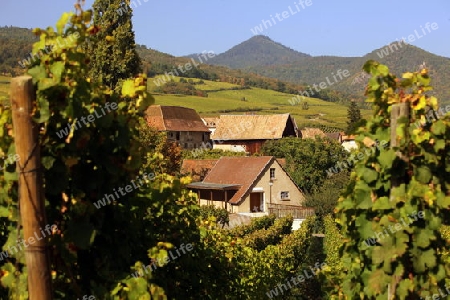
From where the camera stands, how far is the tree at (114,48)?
34.0 m

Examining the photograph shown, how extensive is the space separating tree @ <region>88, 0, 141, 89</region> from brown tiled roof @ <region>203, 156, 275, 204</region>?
13.0m

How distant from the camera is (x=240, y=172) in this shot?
4509 centimetres

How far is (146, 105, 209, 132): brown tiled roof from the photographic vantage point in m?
68.7

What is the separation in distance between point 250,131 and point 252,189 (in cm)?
3293

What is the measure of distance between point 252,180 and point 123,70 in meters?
14.3

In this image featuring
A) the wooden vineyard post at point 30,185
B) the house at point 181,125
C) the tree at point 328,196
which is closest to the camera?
the wooden vineyard post at point 30,185

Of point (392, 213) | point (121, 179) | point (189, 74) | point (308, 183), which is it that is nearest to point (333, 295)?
point (392, 213)

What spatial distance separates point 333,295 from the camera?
253 inches

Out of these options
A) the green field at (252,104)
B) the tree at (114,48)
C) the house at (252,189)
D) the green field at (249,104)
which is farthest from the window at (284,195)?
the green field at (252,104)

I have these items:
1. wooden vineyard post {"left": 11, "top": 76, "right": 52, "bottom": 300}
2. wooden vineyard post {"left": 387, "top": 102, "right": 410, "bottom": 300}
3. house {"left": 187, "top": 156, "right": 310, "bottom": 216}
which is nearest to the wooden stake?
wooden vineyard post {"left": 387, "top": 102, "right": 410, "bottom": 300}

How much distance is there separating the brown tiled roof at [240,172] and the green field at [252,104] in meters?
62.6

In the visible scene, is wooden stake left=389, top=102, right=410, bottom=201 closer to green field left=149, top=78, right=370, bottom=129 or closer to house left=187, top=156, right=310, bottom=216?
house left=187, top=156, right=310, bottom=216

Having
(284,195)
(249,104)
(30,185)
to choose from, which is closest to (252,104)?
(249,104)

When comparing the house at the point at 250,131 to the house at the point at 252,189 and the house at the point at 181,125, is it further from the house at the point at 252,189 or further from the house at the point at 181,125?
the house at the point at 252,189
